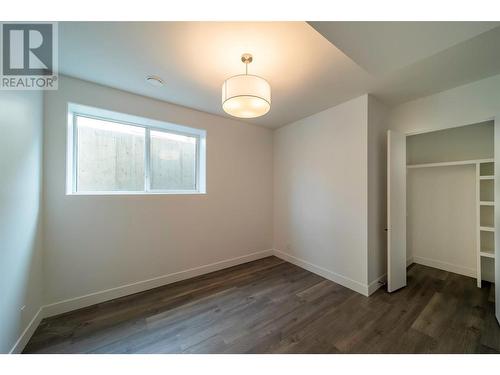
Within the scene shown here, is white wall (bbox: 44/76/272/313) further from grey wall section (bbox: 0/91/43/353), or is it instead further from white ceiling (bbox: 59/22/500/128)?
white ceiling (bbox: 59/22/500/128)

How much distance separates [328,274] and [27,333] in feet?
10.6

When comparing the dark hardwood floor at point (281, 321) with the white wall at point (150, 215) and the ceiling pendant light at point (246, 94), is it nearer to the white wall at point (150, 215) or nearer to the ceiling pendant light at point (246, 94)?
the white wall at point (150, 215)

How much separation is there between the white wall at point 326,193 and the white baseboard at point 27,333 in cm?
310

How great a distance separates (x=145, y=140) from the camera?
2465 millimetres

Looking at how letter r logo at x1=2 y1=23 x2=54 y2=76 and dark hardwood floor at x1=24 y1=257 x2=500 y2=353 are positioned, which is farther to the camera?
dark hardwood floor at x1=24 y1=257 x2=500 y2=353

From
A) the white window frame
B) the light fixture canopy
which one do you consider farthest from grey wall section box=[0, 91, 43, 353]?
the light fixture canopy

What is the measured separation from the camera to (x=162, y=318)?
5.80 feet

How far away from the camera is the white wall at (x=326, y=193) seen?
224 cm

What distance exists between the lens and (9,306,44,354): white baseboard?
1.30m

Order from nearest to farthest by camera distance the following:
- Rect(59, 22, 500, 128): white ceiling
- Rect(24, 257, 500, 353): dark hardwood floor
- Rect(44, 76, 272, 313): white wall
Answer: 1. Rect(59, 22, 500, 128): white ceiling
2. Rect(24, 257, 500, 353): dark hardwood floor
3. Rect(44, 76, 272, 313): white wall

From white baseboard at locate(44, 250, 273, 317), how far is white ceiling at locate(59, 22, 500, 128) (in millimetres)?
2384

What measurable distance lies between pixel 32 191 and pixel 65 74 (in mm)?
1231

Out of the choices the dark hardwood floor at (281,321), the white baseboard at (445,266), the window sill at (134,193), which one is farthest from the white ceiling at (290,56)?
the white baseboard at (445,266)

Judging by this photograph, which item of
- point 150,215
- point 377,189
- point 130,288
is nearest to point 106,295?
point 130,288
